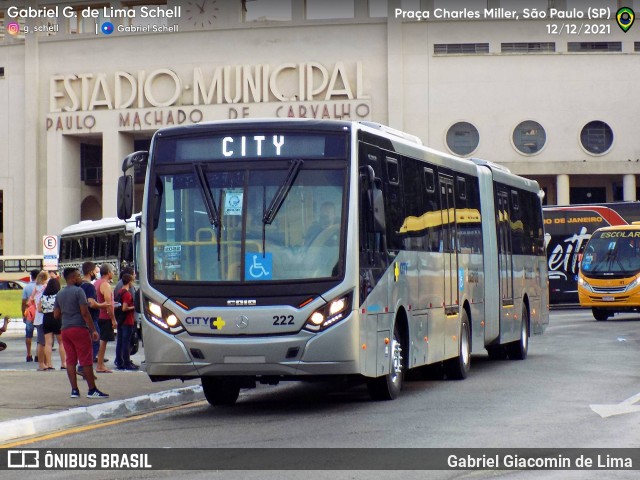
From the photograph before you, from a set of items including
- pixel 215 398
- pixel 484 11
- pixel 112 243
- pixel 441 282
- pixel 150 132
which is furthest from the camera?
pixel 150 132

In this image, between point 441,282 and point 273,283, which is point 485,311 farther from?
point 273,283

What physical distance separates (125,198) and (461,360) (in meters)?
6.46

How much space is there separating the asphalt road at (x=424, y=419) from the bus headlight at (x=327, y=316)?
3.14 feet

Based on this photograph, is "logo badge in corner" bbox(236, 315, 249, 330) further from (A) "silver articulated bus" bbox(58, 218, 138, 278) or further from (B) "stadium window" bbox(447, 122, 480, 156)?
(B) "stadium window" bbox(447, 122, 480, 156)

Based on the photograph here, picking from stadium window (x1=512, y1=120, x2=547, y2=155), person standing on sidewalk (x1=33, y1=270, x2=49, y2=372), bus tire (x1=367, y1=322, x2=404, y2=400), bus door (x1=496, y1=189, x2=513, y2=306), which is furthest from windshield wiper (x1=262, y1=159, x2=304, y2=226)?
stadium window (x1=512, y1=120, x2=547, y2=155)

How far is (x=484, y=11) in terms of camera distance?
211 ft

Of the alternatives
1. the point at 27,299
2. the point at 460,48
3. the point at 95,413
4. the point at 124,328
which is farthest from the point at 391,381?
the point at 460,48

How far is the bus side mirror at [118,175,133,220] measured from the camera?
14062mm

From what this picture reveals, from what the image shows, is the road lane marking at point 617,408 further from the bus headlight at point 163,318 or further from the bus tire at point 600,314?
the bus tire at point 600,314

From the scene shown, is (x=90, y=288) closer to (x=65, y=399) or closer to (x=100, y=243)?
(x=65, y=399)

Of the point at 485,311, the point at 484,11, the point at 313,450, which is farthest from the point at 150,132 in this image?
the point at 313,450

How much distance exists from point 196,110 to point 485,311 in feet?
159

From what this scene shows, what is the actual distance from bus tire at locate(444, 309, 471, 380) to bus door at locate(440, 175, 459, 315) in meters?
0.53

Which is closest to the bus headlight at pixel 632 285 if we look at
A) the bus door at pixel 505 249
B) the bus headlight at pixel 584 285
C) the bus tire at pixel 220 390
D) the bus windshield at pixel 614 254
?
the bus windshield at pixel 614 254
